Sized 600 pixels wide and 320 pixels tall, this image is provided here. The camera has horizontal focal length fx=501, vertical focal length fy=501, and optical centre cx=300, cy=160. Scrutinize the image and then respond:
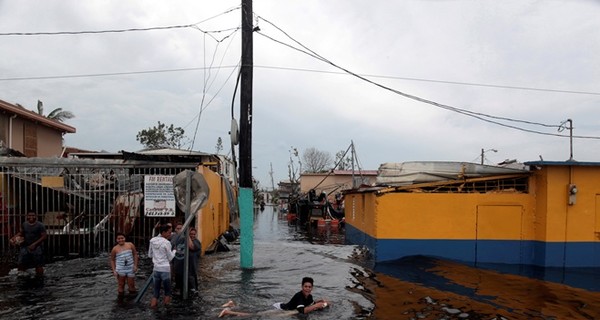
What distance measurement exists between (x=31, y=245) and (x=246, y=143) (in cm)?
545

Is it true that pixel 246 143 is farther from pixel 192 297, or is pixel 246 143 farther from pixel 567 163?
pixel 567 163

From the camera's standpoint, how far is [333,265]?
14828mm

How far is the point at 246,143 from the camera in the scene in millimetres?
12773

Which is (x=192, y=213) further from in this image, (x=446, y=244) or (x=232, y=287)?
(x=446, y=244)

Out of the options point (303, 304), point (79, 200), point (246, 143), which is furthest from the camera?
point (79, 200)

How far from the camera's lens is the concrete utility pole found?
1262 centimetres

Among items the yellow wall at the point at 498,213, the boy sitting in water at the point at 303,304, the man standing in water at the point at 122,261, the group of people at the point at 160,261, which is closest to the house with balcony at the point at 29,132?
the group of people at the point at 160,261

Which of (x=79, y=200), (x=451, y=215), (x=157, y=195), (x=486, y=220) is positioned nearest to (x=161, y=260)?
(x=157, y=195)

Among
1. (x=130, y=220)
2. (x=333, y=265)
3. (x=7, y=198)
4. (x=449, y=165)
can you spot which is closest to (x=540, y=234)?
(x=449, y=165)

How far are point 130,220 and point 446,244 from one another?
9.49m

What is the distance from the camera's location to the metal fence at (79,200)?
14.8m

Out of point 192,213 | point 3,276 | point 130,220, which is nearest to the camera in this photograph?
point 192,213

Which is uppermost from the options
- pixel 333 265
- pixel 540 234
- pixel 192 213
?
pixel 192 213

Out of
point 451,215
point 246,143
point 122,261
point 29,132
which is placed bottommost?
point 122,261
